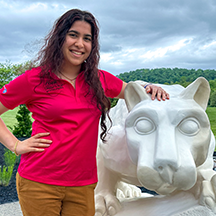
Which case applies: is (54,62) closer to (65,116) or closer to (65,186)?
(65,116)

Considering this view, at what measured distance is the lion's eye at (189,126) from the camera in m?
1.47

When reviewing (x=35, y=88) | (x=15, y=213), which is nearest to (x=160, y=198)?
(x=35, y=88)

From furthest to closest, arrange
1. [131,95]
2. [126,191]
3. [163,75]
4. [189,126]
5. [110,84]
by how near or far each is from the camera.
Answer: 1. [163,75]
2. [126,191]
3. [110,84]
4. [131,95]
5. [189,126]

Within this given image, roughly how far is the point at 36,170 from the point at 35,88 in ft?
1.65

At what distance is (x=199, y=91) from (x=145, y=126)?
17.9 inches

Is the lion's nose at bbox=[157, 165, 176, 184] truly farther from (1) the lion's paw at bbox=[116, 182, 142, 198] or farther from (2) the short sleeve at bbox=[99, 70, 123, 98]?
(1) the lion's paw at bbox=[116, 182, 142, 198]

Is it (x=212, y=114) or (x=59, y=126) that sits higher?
(x=59, y=126)

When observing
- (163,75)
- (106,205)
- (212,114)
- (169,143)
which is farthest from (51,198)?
(212,114)

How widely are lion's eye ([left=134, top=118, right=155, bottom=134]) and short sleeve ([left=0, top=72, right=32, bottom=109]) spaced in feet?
2.31

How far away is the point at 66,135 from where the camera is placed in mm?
1604

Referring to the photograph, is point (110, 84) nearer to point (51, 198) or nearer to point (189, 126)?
point (189, 126)

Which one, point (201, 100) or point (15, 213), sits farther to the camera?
point (15, 213)

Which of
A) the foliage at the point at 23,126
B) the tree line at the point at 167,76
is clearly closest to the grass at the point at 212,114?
the tree line at the point at 167,76

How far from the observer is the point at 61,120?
5.30 feet
